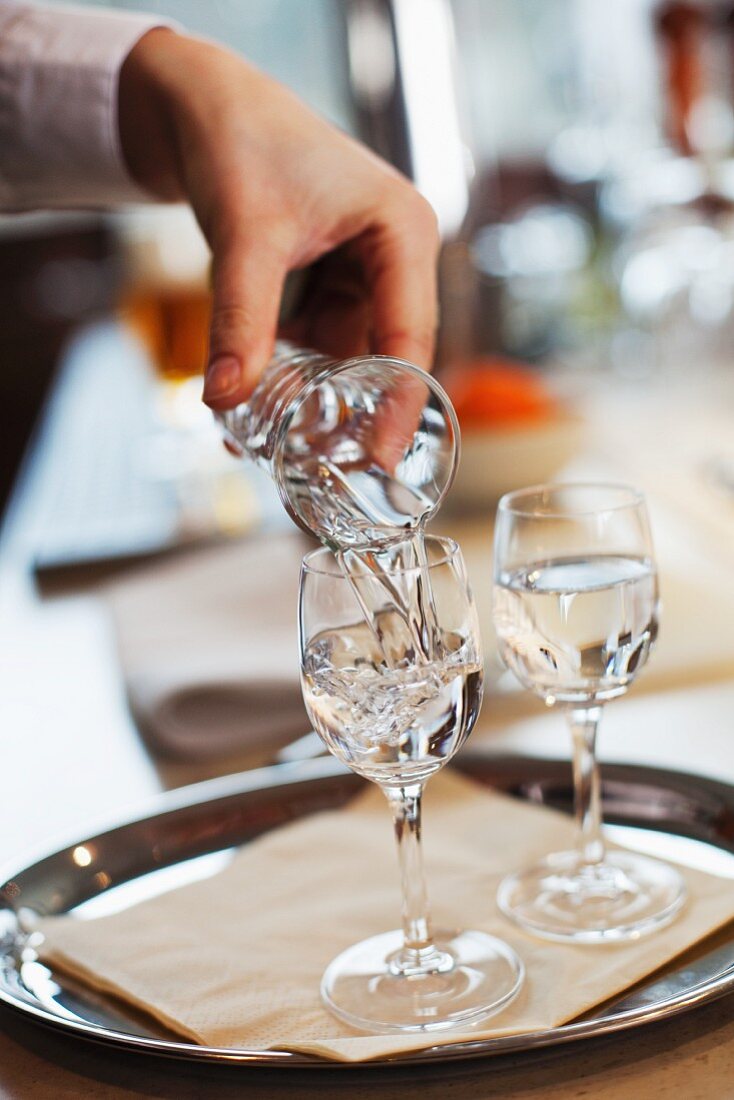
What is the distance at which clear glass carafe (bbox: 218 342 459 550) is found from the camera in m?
0.70

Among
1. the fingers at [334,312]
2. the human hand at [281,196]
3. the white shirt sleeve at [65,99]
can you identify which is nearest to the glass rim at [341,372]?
the human hand at [281,196]

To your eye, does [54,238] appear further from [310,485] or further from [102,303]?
[310,485]

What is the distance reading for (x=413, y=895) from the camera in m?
0.67

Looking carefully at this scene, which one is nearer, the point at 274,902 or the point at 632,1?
the point at 274,902

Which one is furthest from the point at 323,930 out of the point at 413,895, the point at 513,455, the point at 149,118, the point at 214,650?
the point at 513,455

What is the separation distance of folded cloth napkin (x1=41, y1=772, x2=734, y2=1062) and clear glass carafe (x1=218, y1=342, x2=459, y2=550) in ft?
0.72

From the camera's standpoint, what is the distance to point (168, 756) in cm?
99

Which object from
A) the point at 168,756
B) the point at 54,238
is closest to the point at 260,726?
the point at 168,756

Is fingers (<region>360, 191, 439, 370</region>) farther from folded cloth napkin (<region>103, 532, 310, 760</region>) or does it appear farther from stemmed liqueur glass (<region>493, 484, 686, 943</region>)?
folded cloth napkin (<region>103, 532, 310, 760</region>)

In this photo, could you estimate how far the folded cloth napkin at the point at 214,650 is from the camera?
1.00m

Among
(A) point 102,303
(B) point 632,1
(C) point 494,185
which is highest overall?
(B) point 632,1

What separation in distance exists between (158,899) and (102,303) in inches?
223

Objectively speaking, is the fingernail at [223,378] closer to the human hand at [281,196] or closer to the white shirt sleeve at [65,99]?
the human hand at [281,196]

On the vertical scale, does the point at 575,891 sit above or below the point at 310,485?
below
